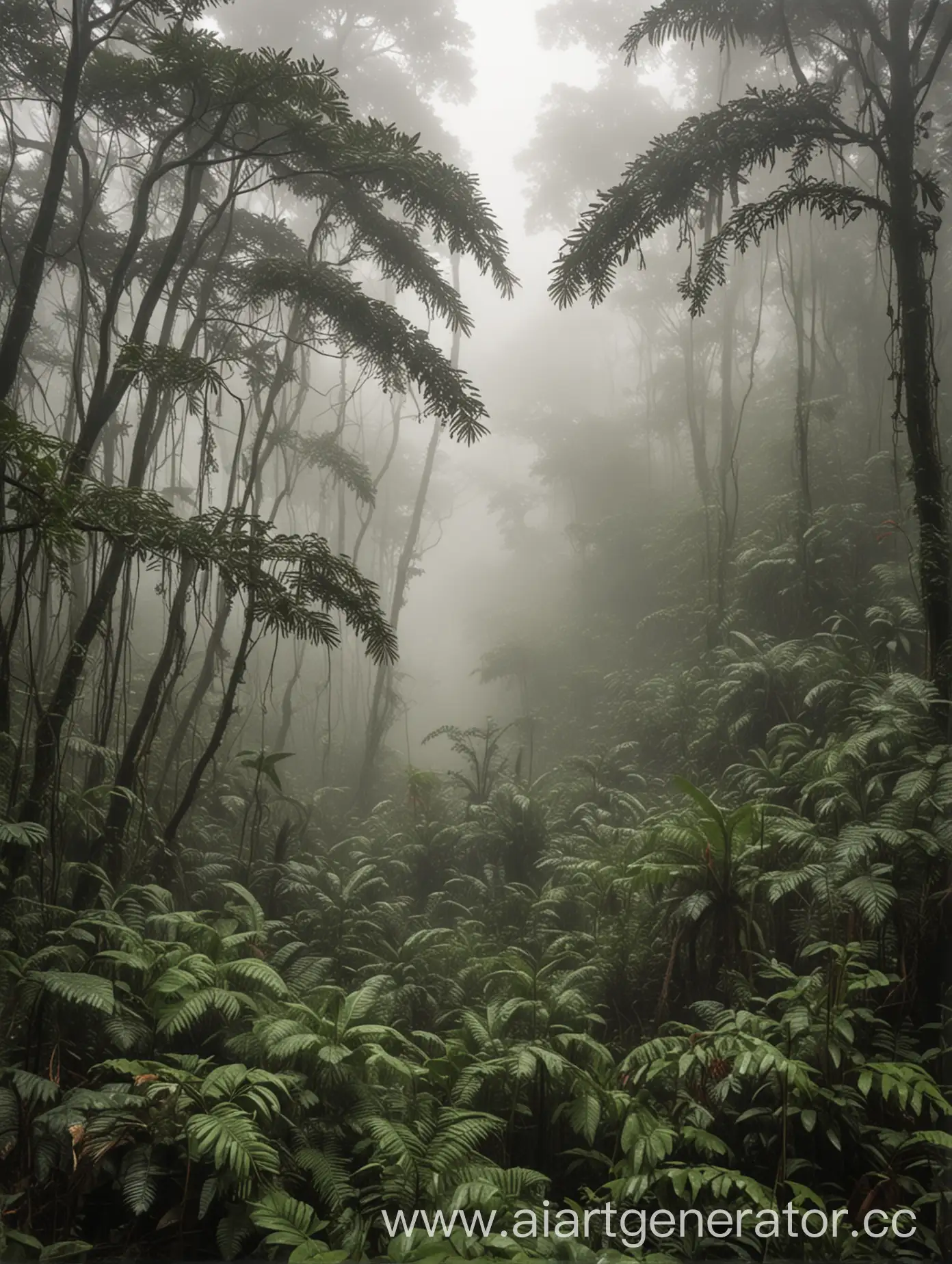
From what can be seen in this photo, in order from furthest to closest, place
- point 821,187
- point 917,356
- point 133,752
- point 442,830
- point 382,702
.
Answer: point 382,702 < point 442,830 < point 821,187 < point 917,356 < point 133,752

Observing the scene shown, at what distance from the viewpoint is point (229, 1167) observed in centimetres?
246

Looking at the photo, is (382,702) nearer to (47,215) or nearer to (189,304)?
(189,304)

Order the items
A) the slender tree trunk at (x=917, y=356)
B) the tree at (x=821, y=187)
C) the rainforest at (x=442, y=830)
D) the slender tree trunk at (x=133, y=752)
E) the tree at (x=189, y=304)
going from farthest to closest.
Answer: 1. the tree at (x=821, y=187)
2. the slender tree trunk at (x=917, y=356)
3. the slender tree trunk at (x=133, y=752)
4. the tree at (x=189, y=304)
5. the rainforest at (x=442, y=830)

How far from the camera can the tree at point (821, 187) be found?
4.60 m

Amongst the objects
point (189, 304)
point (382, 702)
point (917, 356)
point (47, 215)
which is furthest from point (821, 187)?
point (382, 702)

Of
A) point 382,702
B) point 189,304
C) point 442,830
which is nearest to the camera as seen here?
point 189,304

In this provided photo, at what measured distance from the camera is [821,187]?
16.0ft

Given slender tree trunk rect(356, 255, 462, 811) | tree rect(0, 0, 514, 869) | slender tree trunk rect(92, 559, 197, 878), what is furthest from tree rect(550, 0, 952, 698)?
slender tree trunk rect(356, 255, 462, 811)

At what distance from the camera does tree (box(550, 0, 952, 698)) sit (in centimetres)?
460

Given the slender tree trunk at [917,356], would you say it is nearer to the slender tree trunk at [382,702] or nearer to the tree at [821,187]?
the tree at [821,187]

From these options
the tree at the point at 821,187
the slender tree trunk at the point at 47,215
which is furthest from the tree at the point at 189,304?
the tree at the point at 821,187

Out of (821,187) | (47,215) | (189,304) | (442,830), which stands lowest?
(442,830)

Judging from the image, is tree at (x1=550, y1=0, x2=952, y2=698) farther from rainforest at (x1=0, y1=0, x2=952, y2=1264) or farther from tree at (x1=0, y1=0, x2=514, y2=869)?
tree at (x1=0, y1=0, x2=514, y2=869)

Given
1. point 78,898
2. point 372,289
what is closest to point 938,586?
point 78,898
